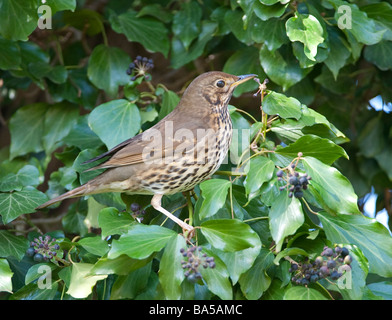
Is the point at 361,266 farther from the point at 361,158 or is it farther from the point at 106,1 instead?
the point at 106,1

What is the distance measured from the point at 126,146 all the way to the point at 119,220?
66 cm

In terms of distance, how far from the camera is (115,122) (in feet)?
11.6

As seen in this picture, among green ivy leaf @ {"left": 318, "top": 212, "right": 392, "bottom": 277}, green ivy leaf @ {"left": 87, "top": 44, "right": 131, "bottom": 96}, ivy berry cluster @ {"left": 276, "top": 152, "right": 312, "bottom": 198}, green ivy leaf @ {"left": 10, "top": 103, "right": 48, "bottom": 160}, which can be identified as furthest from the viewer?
green ivy leaf @ {"left": 10, "top": 103, "right": 48, "bottom": 160}

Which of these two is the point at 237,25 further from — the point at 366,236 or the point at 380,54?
the point at 366,236

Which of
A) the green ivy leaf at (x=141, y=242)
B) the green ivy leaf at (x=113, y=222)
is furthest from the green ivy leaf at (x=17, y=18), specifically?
the green ivy leaf at (x=141, y=242)

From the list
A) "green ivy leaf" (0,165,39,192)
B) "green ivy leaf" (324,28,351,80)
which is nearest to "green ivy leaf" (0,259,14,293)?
"green ivy leaf" (0,165,39,192)

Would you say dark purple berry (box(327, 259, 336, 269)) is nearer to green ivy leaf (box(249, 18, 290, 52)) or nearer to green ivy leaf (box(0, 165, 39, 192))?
green ivy leaf (box(249, 18, 290, 52))

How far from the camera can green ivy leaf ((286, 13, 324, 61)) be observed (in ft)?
10.6

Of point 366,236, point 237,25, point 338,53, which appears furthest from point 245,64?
point 366,236

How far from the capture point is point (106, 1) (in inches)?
195

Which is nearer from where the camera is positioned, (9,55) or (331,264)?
(331,264)

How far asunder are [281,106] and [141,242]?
0.94 metres

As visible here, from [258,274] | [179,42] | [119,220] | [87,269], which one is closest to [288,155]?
[258,274]

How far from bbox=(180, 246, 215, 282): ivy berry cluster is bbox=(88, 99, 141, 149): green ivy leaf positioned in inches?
45.7
